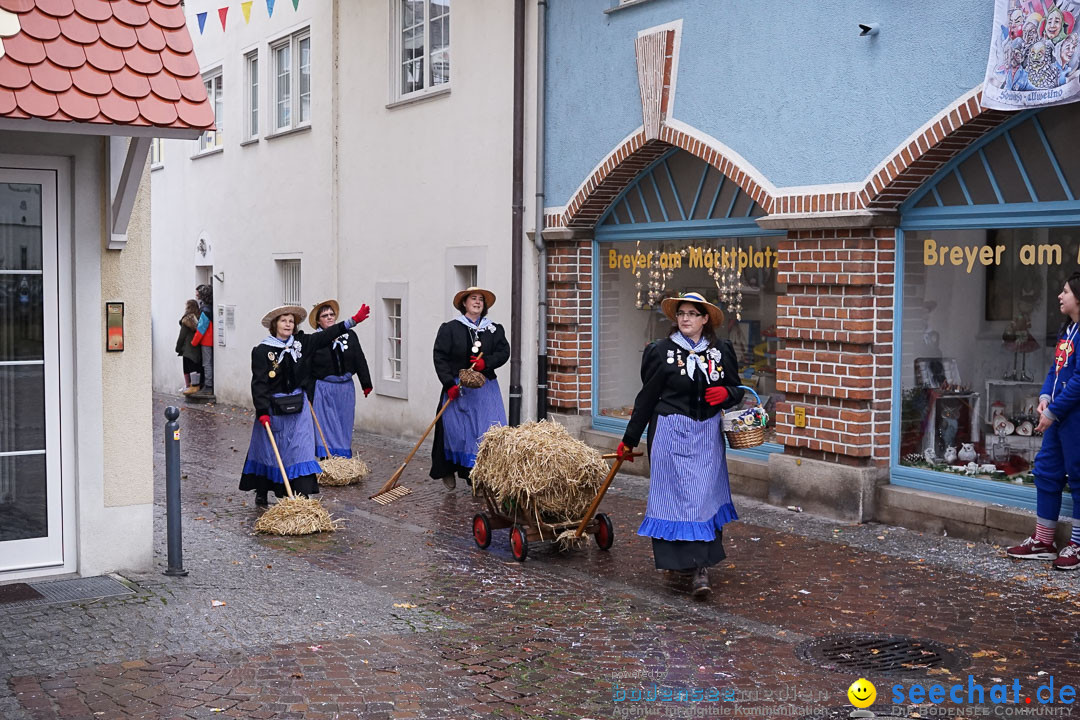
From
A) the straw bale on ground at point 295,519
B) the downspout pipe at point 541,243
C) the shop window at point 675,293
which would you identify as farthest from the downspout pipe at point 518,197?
the straw bale on ground at point 295,519

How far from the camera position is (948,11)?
8516mm

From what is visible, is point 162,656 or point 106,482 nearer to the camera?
point 162,656

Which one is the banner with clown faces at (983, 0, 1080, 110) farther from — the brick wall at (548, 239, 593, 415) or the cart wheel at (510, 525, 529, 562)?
the brick wall at (548, 239, 593, 415)

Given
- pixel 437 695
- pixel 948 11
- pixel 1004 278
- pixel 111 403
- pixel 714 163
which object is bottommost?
pixel 437 695

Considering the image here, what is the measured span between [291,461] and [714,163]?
4.45m

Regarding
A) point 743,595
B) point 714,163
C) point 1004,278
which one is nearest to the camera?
point 743,595

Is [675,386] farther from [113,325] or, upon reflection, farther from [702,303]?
[113,325]

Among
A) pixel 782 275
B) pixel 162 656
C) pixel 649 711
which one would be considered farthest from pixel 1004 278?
pixel 162 656

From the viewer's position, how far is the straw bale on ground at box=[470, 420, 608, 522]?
7.98m

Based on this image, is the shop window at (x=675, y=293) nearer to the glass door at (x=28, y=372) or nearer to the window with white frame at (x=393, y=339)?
the window with white frame at (x=393, y=339)

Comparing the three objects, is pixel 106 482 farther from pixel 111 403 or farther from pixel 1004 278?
pixel 1004 278

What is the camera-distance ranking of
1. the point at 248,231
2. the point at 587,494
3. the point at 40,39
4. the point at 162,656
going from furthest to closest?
the point at 248,231 → the point at 587,494 → the point at 40,39 → the point at 162,656

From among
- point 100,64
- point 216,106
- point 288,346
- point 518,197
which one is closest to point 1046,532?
point 288,346

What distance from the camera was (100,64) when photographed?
6.59 metres
